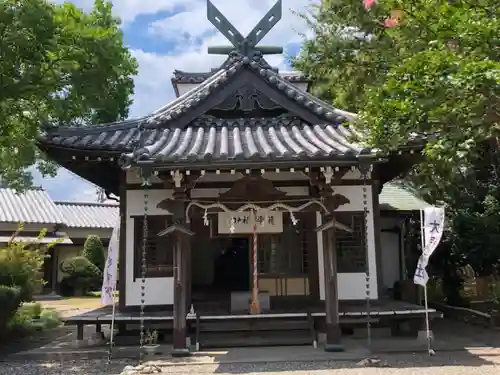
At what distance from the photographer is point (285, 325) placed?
11078 mm

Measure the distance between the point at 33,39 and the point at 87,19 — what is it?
1.82m

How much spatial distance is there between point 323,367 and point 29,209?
2729 centimetres

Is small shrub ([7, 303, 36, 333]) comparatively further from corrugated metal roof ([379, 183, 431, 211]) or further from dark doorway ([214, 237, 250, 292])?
corrugated metal roof ([379, 183, 431, 211])

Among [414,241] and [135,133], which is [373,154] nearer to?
[135,133]

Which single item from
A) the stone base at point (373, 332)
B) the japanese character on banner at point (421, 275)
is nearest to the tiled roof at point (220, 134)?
the japanese character on banner at point (421, 275)

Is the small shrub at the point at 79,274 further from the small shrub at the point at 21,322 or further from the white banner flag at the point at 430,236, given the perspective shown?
the white banner flag at the point at 430,236

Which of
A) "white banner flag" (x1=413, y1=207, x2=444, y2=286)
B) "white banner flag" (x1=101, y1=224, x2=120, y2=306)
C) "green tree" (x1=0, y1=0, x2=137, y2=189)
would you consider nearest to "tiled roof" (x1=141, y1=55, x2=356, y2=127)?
"green tree" (x1=0, y1=0, x2=137, y2=189)

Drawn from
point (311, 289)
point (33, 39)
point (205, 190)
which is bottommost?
point (311, 289)

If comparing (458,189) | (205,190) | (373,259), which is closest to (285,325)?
(373,259)

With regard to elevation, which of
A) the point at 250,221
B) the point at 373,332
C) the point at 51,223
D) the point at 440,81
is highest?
the point at 51,223

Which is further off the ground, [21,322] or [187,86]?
[187,86]

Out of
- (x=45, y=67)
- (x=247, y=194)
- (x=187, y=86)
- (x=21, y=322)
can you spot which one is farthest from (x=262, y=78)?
(x=21, y=322)

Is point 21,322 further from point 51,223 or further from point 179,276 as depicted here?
point 51,223

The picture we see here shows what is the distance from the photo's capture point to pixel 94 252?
29.1 metres
